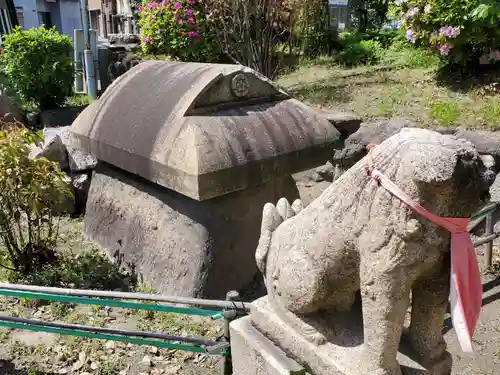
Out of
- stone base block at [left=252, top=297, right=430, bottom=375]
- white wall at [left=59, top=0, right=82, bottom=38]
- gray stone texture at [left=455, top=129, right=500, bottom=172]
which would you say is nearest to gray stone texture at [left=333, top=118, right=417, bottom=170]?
gray stone texture at [left=455, top=129, right=500, bottom=172]

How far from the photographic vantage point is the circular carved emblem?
3.65 meters

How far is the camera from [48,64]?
7.81m

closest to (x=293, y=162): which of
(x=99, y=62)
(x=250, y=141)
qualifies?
(x=250, y=141)

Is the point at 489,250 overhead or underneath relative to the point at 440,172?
underneath

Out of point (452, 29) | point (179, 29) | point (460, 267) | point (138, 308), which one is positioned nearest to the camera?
point (460, 267)

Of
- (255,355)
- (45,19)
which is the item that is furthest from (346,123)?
(45,19)

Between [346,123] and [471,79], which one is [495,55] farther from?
[346,123]

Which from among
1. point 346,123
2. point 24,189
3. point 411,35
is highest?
point 411,35

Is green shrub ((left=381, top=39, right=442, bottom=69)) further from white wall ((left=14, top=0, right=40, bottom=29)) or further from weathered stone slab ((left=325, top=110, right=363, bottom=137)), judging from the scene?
white wall ((left=14, top=0, right=40, bottom=29))

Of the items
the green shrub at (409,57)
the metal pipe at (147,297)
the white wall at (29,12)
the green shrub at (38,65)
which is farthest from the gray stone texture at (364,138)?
the white wall at (29,12)

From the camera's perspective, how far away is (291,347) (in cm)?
198

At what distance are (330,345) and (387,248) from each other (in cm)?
51

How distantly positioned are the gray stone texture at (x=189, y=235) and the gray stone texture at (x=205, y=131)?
0.89 ft

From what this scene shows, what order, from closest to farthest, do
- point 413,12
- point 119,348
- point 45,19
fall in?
1. point 119,348
2. point 413,12
3. point 45,19
